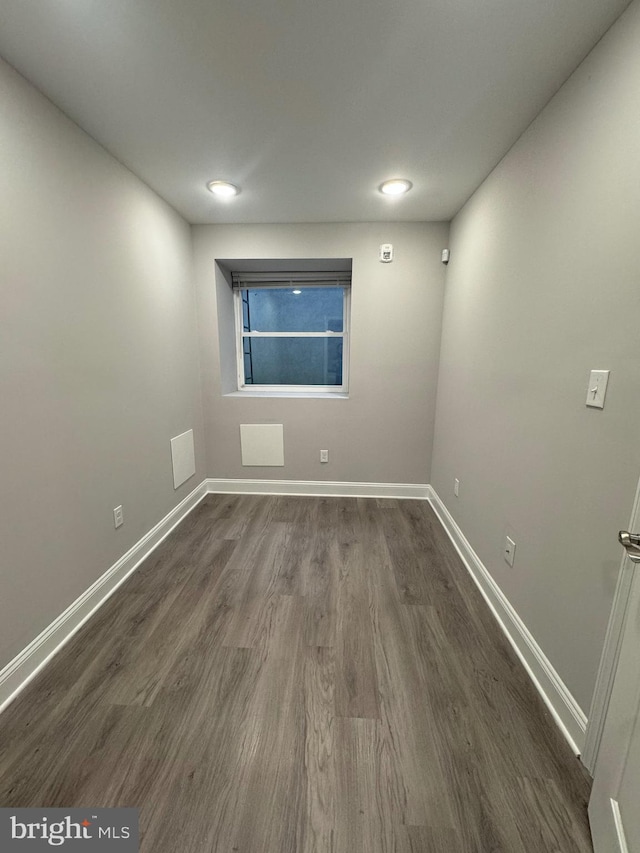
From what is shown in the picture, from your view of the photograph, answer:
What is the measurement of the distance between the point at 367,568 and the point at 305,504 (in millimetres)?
1008

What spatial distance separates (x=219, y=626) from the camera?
1.58 m

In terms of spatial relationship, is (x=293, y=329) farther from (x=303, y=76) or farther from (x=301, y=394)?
(x=303, y=76)

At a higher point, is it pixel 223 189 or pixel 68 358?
pixel 223 189

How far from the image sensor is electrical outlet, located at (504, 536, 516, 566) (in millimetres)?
1530

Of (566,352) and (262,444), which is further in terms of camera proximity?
(262,444)

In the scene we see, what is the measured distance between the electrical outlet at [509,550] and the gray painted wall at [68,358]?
2152 millimetres

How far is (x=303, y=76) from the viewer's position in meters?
1.23

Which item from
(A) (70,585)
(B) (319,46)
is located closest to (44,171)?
(B) (319,46)

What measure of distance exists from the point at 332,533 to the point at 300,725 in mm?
1317

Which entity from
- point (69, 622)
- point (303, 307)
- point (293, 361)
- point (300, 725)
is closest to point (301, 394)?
point (293, 361)

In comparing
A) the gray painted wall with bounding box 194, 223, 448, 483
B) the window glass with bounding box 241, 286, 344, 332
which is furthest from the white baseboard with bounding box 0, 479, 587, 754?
the window glass with bounding box 241, 286, 344, 332

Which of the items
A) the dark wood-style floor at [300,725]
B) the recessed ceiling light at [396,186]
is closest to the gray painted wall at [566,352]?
the dark wood-style floor at [300,725]

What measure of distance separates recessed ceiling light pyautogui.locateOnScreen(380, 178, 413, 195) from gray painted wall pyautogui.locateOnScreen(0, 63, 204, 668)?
1537 mm

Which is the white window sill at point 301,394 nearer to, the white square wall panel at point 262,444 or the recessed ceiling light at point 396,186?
the white square wall panel at point 262,444
